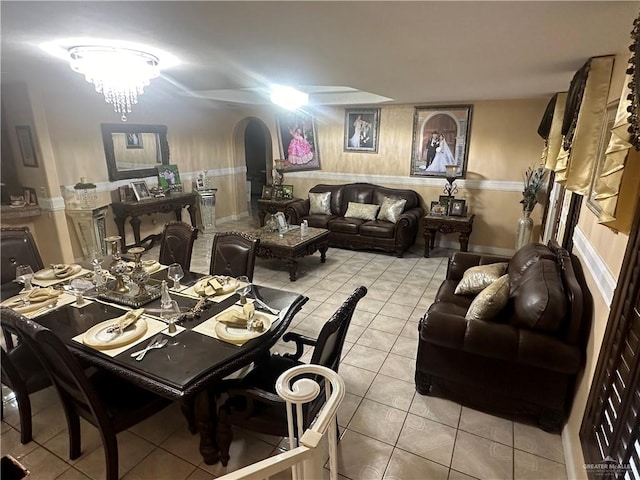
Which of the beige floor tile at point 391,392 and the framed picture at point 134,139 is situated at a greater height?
the framed picture at point 134,139

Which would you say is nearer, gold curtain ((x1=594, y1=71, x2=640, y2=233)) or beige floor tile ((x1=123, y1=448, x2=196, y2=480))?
gold curtain ((x1=594, y1=71, x2=640, y2=233))

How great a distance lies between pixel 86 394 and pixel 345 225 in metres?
4.11

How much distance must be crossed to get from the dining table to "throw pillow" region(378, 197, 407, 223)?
3.29m

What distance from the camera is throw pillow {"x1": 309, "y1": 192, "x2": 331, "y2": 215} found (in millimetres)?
5797

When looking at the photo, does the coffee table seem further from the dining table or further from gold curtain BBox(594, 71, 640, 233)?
gold curtain BBox(594, 71, 640, 233)

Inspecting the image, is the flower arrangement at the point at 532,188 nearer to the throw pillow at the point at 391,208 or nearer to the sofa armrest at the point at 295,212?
the throw pillow at the point at 391,208

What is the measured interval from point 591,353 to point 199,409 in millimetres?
2047

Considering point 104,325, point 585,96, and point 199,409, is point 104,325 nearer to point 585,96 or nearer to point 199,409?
point 199,409

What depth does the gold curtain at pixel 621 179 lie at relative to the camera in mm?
1430

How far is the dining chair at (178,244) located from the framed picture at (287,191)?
3319 mm

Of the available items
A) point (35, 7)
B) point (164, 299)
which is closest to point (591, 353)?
point (164, 299)

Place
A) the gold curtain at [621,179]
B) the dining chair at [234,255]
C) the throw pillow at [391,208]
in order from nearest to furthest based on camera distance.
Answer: the gold curtain at [621,179] < the dining chair at [234,255] < the throw pillow at [391,208]

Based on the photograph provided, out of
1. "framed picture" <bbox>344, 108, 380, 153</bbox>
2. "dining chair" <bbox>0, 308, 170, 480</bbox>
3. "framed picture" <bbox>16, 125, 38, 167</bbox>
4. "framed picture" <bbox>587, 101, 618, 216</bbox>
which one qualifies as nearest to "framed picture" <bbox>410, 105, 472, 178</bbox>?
"framed picture" <bbox>344, 108, 380, 153</bbox>

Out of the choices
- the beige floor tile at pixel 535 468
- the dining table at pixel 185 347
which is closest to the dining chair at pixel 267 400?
the dining table at pixel 185 347
